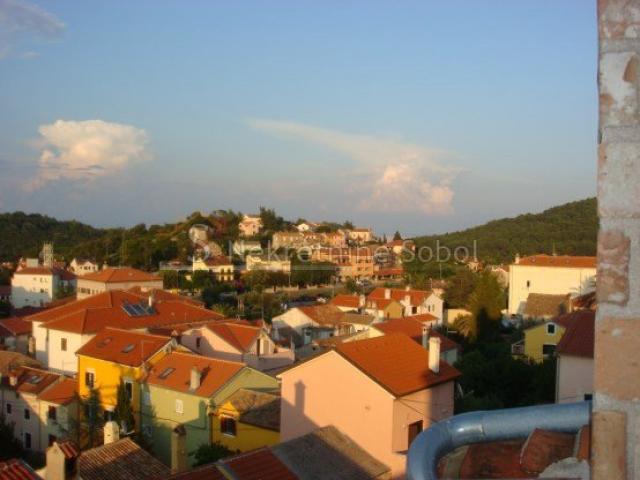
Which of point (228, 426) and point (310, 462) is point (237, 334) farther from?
point (310, 462)

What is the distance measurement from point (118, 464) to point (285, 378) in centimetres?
431

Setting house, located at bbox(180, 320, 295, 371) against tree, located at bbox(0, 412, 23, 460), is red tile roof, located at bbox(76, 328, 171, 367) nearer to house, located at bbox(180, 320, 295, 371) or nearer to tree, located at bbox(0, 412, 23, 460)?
house, located at bbox(180, 320, 295, 371)

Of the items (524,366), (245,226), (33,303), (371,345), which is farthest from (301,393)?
(245,226)

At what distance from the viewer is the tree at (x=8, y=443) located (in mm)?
21359

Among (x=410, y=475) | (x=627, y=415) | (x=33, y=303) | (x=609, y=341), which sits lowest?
(x=33, y=303)

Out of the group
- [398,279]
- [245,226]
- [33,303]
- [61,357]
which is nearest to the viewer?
[61,357]

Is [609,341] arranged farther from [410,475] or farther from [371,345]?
[371,345]

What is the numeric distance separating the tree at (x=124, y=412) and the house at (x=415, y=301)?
2180cm

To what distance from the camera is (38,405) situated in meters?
22.7

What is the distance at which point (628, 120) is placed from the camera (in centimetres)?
144

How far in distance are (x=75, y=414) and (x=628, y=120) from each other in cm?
2338

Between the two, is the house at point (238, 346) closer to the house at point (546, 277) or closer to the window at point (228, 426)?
the window at point (228, 426)

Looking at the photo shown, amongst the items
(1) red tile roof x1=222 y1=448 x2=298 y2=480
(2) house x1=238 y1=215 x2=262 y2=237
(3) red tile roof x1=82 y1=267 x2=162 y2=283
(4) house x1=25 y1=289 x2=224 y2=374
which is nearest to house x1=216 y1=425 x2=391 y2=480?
(1) red tile roof x1=222 y1=448 x2=298 y2=480

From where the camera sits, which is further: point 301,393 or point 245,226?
point 245,226
